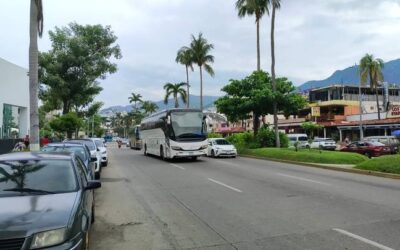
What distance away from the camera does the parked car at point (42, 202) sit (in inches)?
199

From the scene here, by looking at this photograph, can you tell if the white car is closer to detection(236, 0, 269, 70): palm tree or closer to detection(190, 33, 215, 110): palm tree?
detection(236, 0, 269, 70): palm tree

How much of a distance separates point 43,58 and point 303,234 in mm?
29339

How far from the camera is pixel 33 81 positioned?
17.9 meters

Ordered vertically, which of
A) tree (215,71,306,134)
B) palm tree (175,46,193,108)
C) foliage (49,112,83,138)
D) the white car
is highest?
palm tree (175,46,193,108)

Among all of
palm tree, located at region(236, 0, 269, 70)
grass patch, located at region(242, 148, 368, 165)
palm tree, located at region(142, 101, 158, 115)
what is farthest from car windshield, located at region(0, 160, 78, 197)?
palm tree, located at region(142, 101, 158, 115)

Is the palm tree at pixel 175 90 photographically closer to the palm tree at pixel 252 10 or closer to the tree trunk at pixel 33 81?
the palm tree at pixel 252 10

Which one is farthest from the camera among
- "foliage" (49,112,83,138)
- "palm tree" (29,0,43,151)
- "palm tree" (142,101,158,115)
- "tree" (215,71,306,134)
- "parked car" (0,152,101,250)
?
"palm tree" (142,101,158,115)

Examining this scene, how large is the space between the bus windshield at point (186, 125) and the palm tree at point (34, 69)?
11.1 m

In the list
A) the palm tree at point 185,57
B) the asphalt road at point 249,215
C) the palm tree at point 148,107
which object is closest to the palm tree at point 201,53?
the palm tree at point 185,57

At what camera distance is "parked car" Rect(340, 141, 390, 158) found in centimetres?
3619

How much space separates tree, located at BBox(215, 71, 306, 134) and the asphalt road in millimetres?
19403

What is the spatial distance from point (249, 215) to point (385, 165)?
1167cm

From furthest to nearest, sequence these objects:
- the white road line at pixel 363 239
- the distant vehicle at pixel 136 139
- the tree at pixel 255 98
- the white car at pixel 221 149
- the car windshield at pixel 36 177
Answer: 1. the distant vehicle at pixel 136 139
2. the tree at pixel 255 98
3. the white car at pixel 221 149
4. the white road line at pixel 363 239
5. the car windshield at pixel 36 177

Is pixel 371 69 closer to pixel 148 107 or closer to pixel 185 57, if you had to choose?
pixel 185 57
